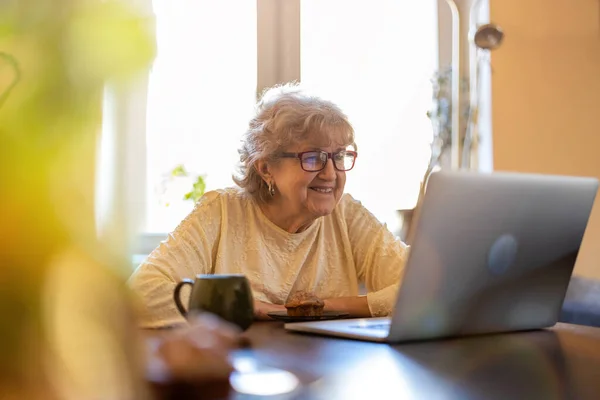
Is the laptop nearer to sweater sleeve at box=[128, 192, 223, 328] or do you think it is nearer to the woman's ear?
sweater sleeve at box=[128, 192, 223, 328]

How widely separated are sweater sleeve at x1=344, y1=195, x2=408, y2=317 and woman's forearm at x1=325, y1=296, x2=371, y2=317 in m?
0.28

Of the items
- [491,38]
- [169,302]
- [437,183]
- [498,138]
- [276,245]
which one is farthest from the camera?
[498,138]

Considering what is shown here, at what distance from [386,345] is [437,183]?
0.25m

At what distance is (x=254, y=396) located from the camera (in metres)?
0.61

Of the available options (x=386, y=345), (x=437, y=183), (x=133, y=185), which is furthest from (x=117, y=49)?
(x=386, y=345)

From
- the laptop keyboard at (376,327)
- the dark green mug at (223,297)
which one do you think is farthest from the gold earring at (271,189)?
the dark green mug at (223,297)

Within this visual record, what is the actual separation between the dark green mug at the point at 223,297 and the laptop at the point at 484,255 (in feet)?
0.49

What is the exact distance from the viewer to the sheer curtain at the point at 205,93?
296 centimetres

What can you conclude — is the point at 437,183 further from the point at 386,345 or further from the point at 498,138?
the point at 498,138

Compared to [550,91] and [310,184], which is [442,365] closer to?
[310,184]

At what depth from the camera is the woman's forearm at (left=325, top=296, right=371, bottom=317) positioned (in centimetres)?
174

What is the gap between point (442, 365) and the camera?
2.75ft

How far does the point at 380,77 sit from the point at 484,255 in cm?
238

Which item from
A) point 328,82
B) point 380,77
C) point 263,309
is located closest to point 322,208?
point 263,309
